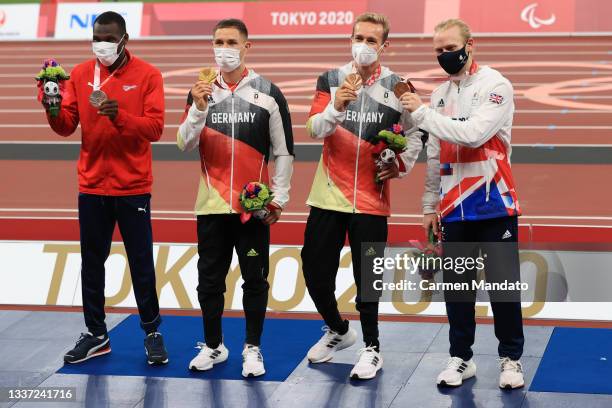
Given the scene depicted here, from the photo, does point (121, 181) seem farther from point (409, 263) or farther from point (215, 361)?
point (409, 263)

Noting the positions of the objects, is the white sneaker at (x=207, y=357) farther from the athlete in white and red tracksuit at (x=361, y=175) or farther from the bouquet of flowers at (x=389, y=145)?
the bouquet of flowers at (x=389, y=145)

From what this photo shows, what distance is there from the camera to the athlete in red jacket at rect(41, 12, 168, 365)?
612 cm

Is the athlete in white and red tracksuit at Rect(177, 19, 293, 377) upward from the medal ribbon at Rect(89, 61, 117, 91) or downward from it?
downward

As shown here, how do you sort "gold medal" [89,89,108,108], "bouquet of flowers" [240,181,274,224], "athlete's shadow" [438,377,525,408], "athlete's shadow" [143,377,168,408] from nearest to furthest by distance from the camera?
1. "athlete's shadow" [438,377,525,408]
2. "athlete's shadow" [143,377,168,408]
3. "bouquet of flowers" [240,181,274,224]
4. "gold medal" [89,89,108,108]

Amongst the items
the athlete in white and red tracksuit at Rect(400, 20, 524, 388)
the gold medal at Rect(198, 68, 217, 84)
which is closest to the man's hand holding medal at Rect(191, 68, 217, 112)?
the gold medal at Rect(198, 68, 217, 84)

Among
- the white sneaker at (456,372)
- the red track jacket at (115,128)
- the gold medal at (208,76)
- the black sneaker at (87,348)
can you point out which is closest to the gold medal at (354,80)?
the gold medal at (208,76)

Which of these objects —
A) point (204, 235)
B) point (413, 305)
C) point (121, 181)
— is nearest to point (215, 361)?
point (204, 235)

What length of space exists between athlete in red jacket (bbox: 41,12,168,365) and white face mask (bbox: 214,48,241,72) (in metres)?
0.49

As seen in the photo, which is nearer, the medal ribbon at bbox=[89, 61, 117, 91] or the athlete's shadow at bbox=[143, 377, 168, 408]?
the athlete's shadow at bbox=[143, 377, 168, 408]

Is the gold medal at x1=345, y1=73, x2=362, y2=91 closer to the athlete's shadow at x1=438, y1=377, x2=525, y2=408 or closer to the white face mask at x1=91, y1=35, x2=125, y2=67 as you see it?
the white face mask at x1=91, y1=35, x2=125, y2=67

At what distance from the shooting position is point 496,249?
5.66 metres

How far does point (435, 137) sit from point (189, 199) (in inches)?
188

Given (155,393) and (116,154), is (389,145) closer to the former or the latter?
(116,154)

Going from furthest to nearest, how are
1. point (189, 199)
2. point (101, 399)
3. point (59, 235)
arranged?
point (189, 199) → point (59, 235) → point (101, 399)
